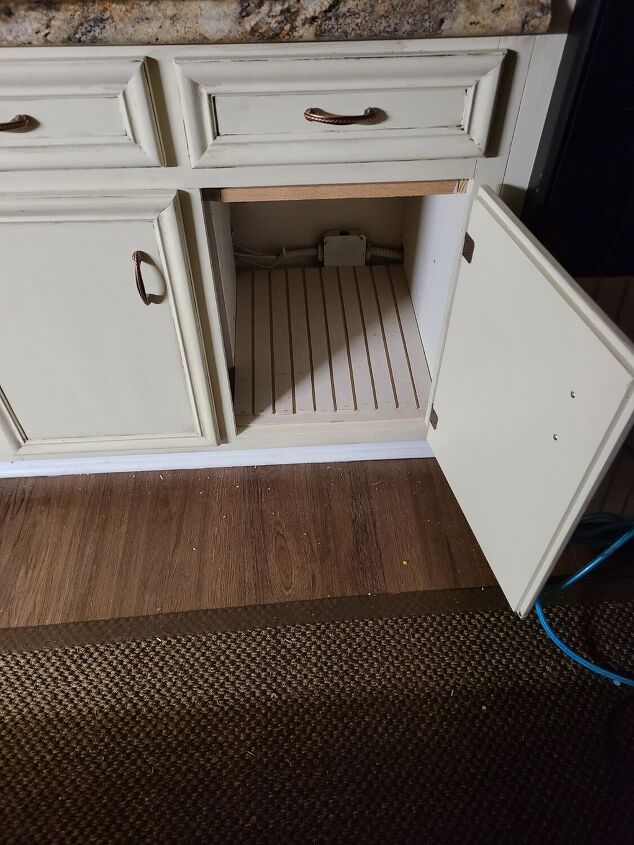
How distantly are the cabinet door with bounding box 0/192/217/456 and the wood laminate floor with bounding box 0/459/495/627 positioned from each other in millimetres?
145

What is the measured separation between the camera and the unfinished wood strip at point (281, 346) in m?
1.38

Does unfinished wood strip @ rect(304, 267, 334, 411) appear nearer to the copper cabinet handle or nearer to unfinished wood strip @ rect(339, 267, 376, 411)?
unfinished wood strip @ rect(339, 267, 376, 411)

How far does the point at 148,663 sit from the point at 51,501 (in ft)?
1.48

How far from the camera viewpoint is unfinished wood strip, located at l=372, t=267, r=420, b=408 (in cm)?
138

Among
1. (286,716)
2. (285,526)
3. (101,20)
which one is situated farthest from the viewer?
(285,526)

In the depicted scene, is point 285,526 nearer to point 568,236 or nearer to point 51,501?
point 51,501

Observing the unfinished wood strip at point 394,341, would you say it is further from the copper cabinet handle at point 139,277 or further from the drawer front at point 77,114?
the drawer front at point 77,114

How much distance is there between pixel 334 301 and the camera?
1646 millimetres

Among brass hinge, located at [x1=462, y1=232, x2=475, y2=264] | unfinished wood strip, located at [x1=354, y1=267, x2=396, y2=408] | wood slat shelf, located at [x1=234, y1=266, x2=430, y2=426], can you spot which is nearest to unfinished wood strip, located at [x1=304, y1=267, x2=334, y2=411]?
wood slat shelf, located at [x1=234, y1=266, x2=430, y2=426]

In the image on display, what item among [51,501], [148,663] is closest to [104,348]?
[51,501]

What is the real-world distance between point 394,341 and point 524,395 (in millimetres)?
679

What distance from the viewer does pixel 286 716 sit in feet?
3.43

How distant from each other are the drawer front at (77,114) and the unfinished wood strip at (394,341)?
0.72 metres

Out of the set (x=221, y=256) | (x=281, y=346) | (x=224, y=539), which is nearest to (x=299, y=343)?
(x=281, y=346)
